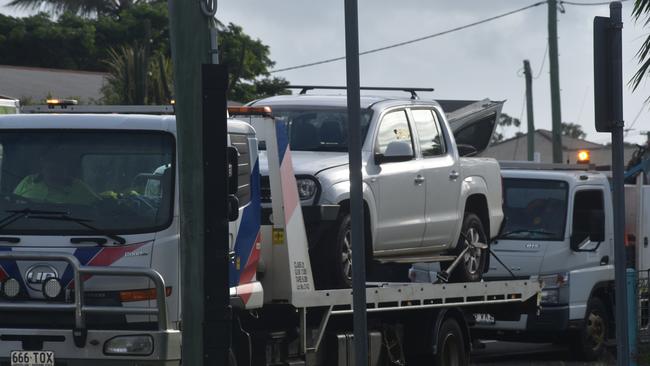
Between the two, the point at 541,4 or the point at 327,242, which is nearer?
the point at 327,242

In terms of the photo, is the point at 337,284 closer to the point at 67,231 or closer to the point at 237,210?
the point at 237,210

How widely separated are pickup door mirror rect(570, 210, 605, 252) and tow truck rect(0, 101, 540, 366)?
255 inches

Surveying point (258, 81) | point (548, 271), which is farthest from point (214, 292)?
point (258, 81)

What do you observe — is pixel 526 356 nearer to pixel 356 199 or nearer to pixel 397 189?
pixel 397 189

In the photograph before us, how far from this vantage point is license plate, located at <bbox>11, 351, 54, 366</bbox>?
8.52 m

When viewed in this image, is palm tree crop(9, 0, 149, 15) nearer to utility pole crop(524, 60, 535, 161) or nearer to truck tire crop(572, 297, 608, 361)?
utility pole crop(524, 60, 535, 161)

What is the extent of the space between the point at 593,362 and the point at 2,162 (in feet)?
33.0

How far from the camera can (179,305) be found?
8617 mm

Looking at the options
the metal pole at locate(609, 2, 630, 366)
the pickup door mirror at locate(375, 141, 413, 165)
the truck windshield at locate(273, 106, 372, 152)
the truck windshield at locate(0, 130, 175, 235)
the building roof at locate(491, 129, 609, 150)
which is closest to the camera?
the metal pole at locate(609, 2, 630, 366)

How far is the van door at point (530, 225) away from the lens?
16531 mm

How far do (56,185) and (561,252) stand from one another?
29.5ft

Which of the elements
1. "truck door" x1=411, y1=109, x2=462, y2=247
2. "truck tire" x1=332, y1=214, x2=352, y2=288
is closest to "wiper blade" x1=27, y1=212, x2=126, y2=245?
"truck tire" x1=332, y1=214, x2=352, y2=288

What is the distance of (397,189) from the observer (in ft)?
39.6

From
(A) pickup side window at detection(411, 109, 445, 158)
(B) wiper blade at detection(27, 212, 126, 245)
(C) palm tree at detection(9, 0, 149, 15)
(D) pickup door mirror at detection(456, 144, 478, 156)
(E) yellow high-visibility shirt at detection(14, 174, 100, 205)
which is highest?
(C) palm tree at detection(9, 0, 149, 15)
